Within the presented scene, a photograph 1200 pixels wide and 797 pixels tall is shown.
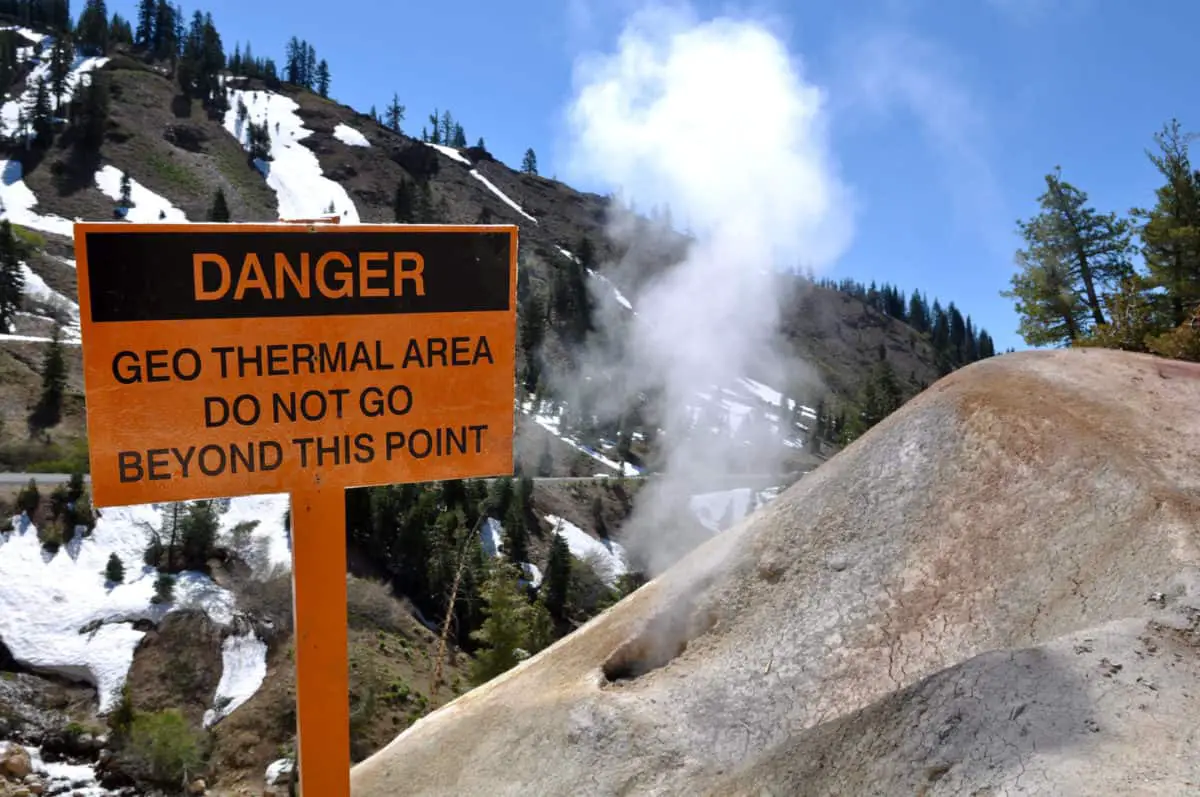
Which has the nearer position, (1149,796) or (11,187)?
(1149,796)

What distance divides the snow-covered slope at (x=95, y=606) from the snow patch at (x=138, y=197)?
81094 mm

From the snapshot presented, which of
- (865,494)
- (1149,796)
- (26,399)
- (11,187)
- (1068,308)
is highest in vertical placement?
(11,187)

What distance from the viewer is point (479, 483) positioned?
279 ft

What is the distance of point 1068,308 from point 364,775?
3577 centimetres

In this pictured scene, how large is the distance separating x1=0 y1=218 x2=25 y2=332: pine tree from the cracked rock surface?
87.5 m

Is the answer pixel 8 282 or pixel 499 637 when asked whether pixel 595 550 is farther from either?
pixel 8 282

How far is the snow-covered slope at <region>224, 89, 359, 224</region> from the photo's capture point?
6230 inches

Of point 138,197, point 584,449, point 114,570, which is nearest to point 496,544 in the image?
point 114,570

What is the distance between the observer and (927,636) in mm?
10797

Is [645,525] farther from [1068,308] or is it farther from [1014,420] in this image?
[1014,420]

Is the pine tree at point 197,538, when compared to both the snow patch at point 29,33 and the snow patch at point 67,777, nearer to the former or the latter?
the snow patch at point 67,777

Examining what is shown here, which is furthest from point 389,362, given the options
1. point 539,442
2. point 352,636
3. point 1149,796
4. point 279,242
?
point 539,442

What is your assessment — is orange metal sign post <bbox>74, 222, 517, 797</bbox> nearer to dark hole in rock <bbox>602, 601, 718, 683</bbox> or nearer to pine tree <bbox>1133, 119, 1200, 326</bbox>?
dark hole in rock <bbox>602, 601, 718, 683</bbox>

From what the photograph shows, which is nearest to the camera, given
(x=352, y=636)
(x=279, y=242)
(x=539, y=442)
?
(x=279, y=242)
